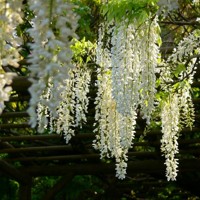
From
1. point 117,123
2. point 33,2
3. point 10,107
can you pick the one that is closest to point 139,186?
point 10,107

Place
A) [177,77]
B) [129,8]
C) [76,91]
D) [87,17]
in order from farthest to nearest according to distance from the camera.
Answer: [76,91], [177,77], [87,17], [129,8]

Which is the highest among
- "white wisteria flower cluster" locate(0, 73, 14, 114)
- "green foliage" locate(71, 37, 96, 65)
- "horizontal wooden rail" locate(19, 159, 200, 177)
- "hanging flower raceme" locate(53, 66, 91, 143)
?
"green foliage" locate(71, 37, 96, 65)

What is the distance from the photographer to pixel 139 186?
36.2 ft

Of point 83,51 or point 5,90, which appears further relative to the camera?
point 83,51

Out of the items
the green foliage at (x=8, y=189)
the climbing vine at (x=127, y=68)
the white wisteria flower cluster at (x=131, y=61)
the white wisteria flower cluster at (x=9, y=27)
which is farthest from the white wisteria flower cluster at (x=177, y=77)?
the green foliage at (x=8, y=189)

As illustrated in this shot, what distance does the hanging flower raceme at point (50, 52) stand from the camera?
1.47 m

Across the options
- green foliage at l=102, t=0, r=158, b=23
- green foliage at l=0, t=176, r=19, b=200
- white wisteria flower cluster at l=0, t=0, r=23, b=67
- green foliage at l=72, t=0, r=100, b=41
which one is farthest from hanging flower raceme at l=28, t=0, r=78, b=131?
green foliage at l=0, t=176, r=19, b=200

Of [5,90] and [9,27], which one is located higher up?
[9,27]

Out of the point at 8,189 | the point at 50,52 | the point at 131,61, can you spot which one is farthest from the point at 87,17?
the point at 8,189

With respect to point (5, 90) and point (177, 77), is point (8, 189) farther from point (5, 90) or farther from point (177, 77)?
point (5, 90)

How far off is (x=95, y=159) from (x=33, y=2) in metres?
6.58

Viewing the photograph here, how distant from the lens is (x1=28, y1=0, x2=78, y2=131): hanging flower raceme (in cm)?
147

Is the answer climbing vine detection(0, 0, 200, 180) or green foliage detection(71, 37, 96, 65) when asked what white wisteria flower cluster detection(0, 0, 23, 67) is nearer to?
climbing vine detection(0, 0, 200, 180)

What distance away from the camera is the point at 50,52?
150cm
